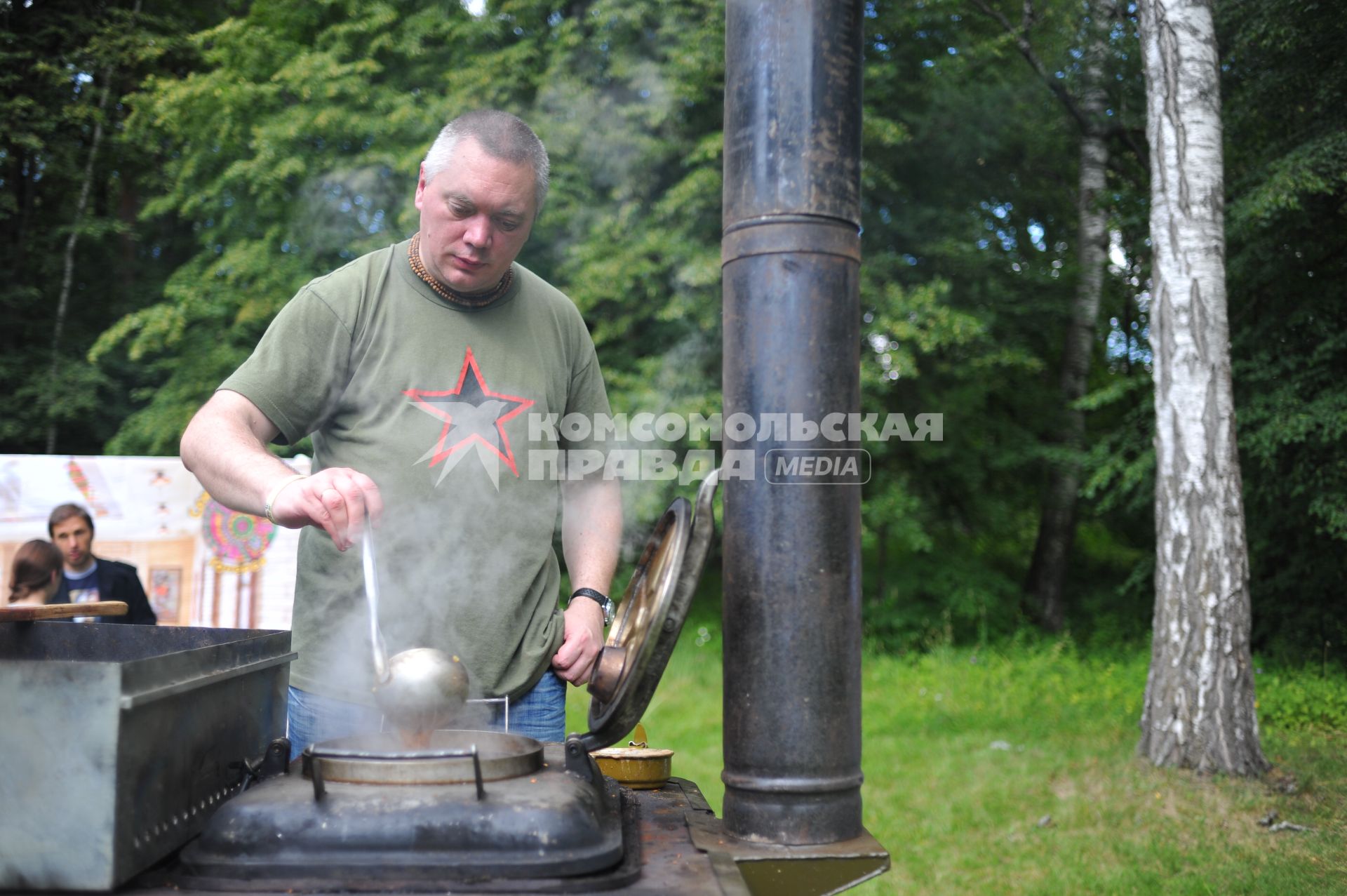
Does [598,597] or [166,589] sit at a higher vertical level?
[598,597]

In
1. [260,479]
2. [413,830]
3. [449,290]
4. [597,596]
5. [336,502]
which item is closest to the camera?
[413,830]

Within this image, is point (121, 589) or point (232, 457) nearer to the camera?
point (232, 457)

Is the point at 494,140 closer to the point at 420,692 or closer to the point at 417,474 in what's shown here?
the point at 417,474

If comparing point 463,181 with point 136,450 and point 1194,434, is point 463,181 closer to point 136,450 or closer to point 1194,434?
point 1194,434

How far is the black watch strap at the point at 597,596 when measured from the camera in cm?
229

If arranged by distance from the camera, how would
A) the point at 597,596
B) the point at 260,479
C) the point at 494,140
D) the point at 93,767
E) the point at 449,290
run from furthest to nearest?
the point at 597,596, the point at 449,290, the point at 494,140, the point at 260,479, the point at 93,767

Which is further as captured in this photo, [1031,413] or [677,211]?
[1031,413]

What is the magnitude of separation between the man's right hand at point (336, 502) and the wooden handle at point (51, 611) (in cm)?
45

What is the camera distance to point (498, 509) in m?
2.11

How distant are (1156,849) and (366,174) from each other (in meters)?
8.09

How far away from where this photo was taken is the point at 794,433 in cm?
187

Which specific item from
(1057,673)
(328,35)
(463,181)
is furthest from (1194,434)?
(328,35)

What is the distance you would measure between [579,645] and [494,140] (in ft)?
3.47

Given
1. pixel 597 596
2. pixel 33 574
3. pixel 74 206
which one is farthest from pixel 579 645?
pixel 74 206
